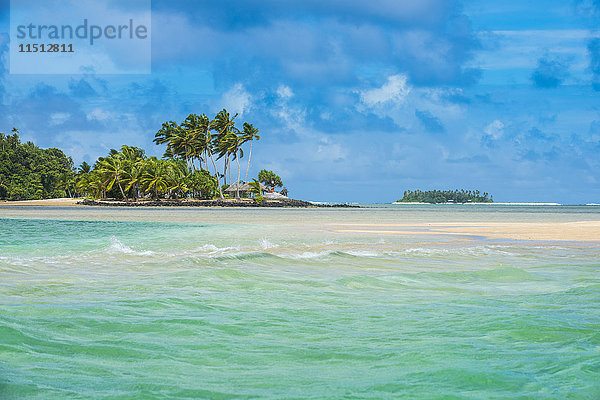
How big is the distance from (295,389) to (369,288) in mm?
4730

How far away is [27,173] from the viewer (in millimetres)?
102875

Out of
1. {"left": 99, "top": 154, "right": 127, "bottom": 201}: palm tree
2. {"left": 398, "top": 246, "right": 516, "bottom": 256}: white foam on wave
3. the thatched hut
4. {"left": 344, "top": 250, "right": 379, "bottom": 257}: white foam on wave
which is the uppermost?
{"left": 99, "top": 154, "right": 127, "bottom": 201}: palm tree

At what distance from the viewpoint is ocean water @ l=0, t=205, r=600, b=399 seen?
164 inches

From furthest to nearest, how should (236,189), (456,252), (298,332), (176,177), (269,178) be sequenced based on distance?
(269,178) < (236,189) < (176,177) < (456,252) < (298,332)

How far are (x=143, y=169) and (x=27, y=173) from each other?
114 feet

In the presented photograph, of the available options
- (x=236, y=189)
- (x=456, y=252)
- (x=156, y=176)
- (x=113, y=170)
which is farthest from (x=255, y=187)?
(x=456, y=252)

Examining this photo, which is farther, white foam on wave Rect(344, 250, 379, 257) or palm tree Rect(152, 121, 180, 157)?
palm tree Rect(152, 121, 180, 157)

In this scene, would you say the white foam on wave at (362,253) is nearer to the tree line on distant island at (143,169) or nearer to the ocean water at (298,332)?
the ocean water at (298,332)

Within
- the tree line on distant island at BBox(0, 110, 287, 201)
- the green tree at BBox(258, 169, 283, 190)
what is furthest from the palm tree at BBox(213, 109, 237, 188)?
the green tree at BBox(258, 169, 283, 190)

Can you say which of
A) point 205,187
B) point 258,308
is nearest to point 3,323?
point 258,308

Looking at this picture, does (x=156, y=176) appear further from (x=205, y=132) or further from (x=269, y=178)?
(x=269, y=178)

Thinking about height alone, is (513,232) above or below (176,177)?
below

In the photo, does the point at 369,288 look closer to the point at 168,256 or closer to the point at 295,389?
the point at 295,389

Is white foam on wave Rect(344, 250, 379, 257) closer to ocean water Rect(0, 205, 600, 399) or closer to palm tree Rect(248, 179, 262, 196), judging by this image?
ocean water Rect(0, 205, 600, 399)
